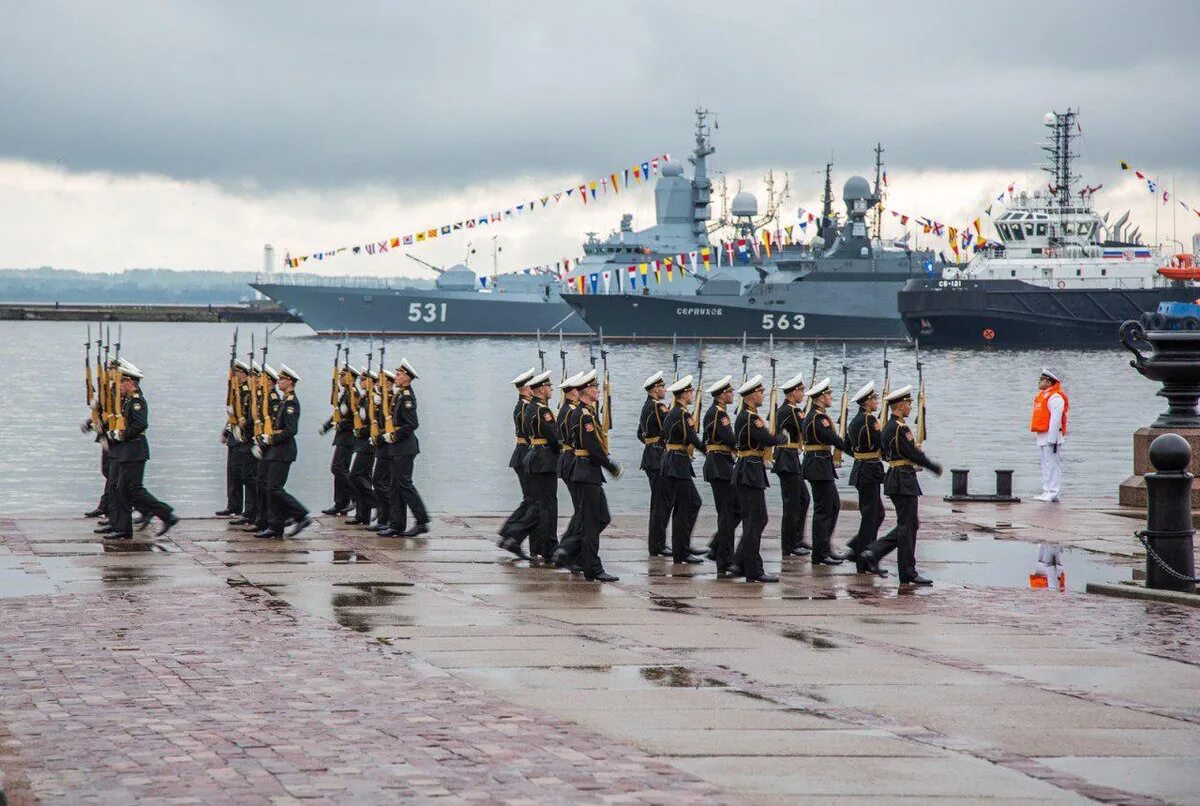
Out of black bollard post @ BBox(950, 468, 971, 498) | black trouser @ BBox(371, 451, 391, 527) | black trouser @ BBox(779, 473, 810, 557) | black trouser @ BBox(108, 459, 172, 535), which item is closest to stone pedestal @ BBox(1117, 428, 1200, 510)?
black bollard post @ BBox(950, 468, 971, 498)

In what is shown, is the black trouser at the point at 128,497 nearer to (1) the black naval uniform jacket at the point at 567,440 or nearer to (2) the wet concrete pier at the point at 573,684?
(2) the wet concrete pier at the point at 573,684

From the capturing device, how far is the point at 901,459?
13.9 metres

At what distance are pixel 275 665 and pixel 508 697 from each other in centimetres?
155

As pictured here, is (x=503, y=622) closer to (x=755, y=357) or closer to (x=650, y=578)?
(x=650, y=578)

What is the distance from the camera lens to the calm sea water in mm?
26281

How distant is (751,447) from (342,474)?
5.68 meters

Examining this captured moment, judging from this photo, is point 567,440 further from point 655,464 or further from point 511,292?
point 511,292

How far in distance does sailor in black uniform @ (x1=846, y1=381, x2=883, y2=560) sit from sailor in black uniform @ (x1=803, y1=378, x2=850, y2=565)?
272 mm

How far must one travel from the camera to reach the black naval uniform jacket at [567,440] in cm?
1413

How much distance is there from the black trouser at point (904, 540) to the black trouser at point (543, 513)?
2.64 metres

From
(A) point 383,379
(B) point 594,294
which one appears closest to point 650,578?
(A) point 383,379

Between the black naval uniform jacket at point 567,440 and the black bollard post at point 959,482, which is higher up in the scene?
the black naval uniform jacket at point 567,440

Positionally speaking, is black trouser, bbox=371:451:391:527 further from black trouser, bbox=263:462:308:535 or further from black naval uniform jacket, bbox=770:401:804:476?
black naval uniform jacket, bbox=770:401:804:476

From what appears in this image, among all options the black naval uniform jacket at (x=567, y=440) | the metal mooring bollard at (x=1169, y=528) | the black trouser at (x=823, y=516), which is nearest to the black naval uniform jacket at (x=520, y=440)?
the black naval uniform jacket at (x=567, y=440)
